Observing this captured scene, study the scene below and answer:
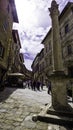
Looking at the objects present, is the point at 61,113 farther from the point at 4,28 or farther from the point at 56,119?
the point at 4,28

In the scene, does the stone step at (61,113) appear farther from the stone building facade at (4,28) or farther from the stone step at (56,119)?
the stone building facade at (4,28)

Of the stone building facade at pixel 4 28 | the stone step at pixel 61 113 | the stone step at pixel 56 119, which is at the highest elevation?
the stone building facade at pixel 4 28

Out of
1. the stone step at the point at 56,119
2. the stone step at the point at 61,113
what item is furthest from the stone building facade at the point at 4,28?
the stone step at the point at 56,119

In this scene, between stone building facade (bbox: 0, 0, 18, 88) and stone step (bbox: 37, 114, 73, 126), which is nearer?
stone step (bbox: 37, 114, 73, 126)

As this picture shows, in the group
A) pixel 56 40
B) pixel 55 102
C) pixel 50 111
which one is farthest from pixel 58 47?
pixel 50 111

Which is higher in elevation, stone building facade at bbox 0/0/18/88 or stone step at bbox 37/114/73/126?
stone building facade at bbox 0/0/18/88

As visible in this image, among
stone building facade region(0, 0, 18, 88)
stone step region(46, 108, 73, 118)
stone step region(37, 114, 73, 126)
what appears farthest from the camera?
stone building facade region(0, 0, 18, 88)

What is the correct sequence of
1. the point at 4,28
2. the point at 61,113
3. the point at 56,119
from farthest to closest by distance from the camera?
the point at 4,28 → the point at 61,113 → the point at 56,119

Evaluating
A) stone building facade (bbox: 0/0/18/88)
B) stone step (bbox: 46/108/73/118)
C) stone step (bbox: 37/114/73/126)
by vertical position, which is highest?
stone building facade (bbox: 0/0/18/88)

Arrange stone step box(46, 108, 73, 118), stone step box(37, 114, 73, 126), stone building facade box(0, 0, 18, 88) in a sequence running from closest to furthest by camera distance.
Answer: stone step box(37, 114, 73, 126), stone step box(46, 108, 73, 118), stone building facade box(0, 0, 18, 88)

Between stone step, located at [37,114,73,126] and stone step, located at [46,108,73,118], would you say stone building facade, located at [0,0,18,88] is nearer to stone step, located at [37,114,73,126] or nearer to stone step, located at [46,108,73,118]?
stone step, located at [46,108,73,118]

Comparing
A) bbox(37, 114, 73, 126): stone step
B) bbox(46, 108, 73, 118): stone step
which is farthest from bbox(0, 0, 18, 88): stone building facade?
bbox(37, 114, 73, 126): stone step

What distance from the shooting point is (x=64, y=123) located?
456 centimetres

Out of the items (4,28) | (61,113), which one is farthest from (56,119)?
(4,28)
